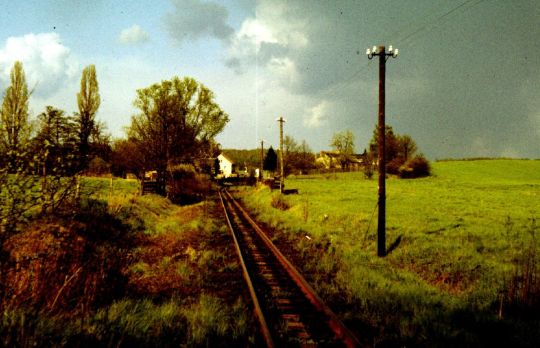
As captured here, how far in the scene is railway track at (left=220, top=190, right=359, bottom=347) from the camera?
5066 mm

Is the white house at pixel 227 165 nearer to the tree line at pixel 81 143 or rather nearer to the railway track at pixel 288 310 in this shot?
the tree line at pixel 81 143

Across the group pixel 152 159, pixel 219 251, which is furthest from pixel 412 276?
pixel 152 159

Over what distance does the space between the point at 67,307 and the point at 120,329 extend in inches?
52.0

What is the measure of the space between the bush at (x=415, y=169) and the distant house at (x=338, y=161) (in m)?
24.8

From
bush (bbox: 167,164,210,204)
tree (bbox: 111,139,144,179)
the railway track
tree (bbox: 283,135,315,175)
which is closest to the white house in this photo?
tree (bbox: 283,135,315,175)

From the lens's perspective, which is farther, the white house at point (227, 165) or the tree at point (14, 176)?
the white house at point (227, 165)

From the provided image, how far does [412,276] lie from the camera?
8.89m

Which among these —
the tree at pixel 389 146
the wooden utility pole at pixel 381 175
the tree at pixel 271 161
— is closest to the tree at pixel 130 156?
the wooden utility pole at pixel 381 175

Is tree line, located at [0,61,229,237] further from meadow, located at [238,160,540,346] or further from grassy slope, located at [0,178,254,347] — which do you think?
meadow, located at [238,160,540,346]

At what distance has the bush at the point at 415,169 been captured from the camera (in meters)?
62.6

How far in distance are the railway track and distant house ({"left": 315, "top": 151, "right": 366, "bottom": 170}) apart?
81457 millimetres

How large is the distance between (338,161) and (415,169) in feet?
160

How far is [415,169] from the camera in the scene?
63062 mm

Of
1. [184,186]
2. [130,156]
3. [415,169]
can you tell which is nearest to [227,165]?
[415,169]
